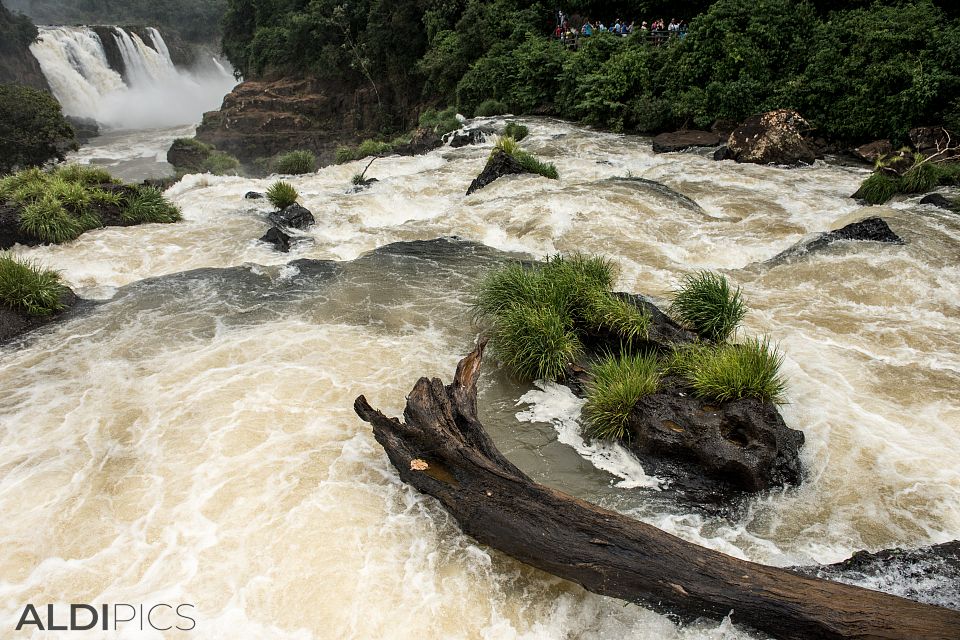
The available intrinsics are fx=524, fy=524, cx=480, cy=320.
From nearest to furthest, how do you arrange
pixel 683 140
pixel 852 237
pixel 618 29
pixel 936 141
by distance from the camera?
pixel 852 237 → pixel 936 141 → pixel 683 140 → pixel 618 29

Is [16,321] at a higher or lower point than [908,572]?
higher

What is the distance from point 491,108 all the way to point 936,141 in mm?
18767

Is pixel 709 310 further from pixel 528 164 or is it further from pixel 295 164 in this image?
pixel 295 164

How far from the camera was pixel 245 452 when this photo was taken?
5.32 metres

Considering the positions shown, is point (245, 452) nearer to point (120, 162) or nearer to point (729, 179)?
point (729, 179)

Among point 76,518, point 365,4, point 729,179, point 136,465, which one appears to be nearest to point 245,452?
point 136,465

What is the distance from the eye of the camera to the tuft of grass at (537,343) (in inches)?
254

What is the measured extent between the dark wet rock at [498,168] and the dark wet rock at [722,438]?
10.8 metres

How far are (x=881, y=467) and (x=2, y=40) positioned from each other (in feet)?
201

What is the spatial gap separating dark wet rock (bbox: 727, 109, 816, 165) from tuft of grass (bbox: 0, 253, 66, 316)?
17728 mm

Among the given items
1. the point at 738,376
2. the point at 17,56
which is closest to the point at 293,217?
the point at 738,376

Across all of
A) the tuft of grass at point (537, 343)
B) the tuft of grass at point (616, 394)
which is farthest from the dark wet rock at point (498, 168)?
the tuft of grass at point (616, 394)

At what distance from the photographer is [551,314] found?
265 inches

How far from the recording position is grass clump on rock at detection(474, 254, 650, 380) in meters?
6.51
